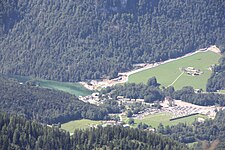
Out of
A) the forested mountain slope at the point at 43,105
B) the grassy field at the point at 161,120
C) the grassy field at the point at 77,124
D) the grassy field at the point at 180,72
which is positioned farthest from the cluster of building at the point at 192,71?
the grassy field at the point at 77,124

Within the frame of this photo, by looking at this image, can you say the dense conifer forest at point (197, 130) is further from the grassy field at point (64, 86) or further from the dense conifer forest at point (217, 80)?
the grassy field at point (64, 86)

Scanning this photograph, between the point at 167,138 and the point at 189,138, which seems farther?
the point at 189,138

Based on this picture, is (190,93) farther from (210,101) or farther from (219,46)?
(219,46)

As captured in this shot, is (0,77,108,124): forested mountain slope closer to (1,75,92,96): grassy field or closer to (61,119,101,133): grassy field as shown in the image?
(61,119,101,133): grassy field

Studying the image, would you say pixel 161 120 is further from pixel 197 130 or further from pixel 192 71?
pixel 192 71

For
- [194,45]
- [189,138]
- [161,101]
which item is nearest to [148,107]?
[161,101]

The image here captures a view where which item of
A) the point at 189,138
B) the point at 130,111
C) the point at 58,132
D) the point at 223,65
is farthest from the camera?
the point at 223,65
